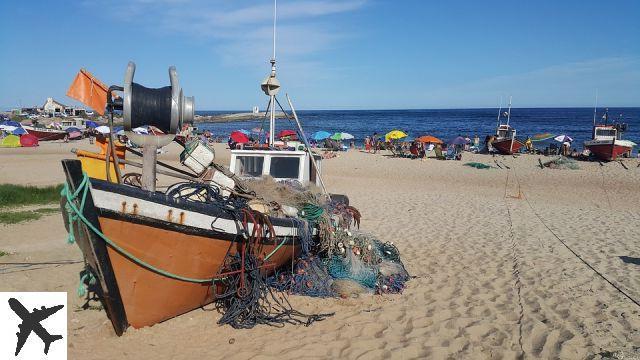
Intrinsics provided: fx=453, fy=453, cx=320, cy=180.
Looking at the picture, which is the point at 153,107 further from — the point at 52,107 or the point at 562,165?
the point at 52,107

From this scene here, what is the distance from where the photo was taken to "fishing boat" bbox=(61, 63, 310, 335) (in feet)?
14.6

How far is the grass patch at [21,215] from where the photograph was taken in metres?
11.2

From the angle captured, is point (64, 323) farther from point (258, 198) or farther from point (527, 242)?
point (527, 242)

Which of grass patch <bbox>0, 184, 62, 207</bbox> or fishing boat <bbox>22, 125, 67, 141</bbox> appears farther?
fishing boat <bbox>22, 125, 67, 141</bbox>

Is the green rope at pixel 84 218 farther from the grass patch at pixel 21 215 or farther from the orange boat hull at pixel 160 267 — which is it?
the grass patch at pixel 21 215

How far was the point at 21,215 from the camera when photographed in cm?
1185

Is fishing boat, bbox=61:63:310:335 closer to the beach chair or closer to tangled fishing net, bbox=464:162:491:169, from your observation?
tangled fishing net, bbox=464:162:491:169

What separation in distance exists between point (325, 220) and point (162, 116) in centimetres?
304

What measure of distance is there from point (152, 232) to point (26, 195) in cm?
1236

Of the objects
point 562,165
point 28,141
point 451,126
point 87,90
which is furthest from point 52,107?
point 87,90

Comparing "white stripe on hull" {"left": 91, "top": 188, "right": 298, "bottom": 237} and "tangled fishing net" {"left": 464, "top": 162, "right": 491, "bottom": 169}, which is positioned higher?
"white stripe on hull" {"left": 91, "top": 188, "right": 298, "bottom": 237}

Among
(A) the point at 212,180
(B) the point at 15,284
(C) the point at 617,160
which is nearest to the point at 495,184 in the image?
(C) the point at 617,160

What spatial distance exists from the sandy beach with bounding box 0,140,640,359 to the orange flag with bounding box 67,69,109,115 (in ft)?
8.64

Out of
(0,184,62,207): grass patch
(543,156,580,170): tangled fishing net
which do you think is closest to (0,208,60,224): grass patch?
(0,184,62,207): grass patch
